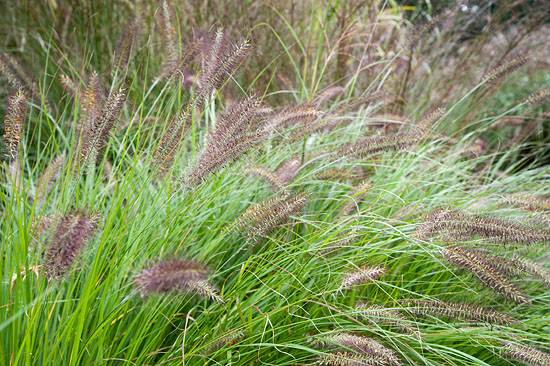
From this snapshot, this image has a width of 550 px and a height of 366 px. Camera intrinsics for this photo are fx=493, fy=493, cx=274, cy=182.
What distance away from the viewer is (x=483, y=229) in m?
1.45

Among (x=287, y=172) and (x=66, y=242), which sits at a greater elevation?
(x=66, y=242)

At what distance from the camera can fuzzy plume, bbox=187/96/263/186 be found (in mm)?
1464

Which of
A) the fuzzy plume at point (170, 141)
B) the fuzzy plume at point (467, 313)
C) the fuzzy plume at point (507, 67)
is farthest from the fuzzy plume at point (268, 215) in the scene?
the fuzzy plume at point (507, 67)

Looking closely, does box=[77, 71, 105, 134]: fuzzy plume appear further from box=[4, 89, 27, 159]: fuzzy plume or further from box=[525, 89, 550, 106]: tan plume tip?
box=[525, 89, 550, 106]: tan plume tip

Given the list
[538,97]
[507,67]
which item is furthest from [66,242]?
[538,97]

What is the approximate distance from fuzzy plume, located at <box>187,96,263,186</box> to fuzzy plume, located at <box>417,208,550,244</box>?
591 mm

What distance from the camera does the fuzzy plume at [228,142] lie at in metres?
1.46

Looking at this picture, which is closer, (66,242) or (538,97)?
(66,242)

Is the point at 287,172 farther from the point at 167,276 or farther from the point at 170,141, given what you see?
the point at 167,276

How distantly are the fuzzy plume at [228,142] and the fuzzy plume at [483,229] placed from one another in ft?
1.94

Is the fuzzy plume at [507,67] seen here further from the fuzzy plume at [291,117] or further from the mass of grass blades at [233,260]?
the fuzzy plume at [291,117]

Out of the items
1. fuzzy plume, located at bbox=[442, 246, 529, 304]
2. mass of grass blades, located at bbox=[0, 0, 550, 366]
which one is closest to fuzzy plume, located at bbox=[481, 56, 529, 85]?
mass of grass blades, located at bbox=[0, 0, 550, 366]

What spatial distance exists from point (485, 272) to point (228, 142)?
83 centimetres

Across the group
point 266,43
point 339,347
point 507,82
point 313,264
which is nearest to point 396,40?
point 266,43
